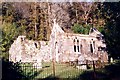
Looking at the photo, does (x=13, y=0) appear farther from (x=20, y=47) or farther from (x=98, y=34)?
(x=98, y=34)

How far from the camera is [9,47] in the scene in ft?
33.0

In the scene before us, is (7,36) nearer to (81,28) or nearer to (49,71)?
(49,71)

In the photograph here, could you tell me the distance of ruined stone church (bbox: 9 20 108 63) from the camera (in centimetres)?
1010

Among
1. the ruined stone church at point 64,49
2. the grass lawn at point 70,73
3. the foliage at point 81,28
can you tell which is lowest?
the grass lawn at point 70,73

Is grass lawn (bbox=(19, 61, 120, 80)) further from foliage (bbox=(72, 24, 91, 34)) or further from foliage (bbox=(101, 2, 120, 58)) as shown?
foliage (bbox=(72, 24, 91, 34))

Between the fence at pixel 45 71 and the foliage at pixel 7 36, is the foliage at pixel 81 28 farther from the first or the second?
the foliage at pixel 7 36

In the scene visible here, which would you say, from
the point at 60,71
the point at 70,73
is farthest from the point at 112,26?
the point at 60,71

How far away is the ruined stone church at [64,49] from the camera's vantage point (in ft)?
33.1

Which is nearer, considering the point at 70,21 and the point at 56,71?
the point at 56,71

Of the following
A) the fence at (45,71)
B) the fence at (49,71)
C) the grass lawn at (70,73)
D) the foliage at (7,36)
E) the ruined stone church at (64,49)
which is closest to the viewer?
the fence at (45,71)

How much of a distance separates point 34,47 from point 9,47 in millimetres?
977

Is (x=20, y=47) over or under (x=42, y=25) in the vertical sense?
under

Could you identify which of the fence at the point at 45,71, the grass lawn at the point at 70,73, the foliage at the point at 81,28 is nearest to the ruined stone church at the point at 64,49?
the foliage at the point at 81,28

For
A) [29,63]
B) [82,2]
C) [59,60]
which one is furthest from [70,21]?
[29,63]
